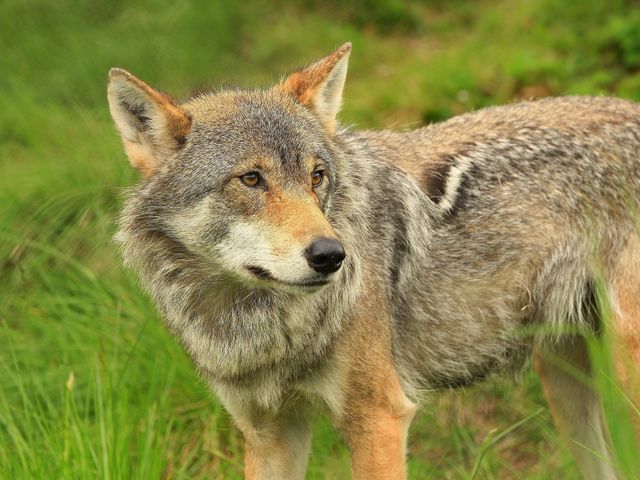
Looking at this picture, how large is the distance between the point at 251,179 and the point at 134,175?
2.54 m

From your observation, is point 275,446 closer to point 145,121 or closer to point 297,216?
point 297,216

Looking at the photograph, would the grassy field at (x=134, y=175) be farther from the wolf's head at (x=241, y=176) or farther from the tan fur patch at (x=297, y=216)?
the tan fur patch at (x=297, y=216)

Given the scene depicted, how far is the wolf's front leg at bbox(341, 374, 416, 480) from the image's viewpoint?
4.20 meters

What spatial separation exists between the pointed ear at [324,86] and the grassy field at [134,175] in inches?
25.4

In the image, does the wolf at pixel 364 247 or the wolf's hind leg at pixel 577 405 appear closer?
the wolf at pixel 364 247

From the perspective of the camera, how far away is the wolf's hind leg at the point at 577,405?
520 centimetres

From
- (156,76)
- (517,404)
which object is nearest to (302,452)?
(517,404)

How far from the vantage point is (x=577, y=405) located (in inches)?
211

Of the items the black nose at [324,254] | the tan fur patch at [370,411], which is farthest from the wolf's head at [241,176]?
the tan fur patch at [370,411]

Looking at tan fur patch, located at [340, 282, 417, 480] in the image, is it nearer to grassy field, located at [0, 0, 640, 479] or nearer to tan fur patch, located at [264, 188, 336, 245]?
grassy field, located at [0, 0, 640, 479]

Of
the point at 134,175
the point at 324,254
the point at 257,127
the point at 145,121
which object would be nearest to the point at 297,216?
the point at 324,254

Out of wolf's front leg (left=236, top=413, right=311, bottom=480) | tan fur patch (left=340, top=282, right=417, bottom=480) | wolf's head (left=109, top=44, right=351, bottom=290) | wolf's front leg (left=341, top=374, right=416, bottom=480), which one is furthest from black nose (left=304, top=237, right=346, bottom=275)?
wolf's front leg (left=236, top=413, right=311, bottom=480)

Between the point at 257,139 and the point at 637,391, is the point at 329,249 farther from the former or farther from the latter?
the point at 637,391

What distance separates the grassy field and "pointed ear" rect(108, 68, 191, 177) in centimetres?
70
